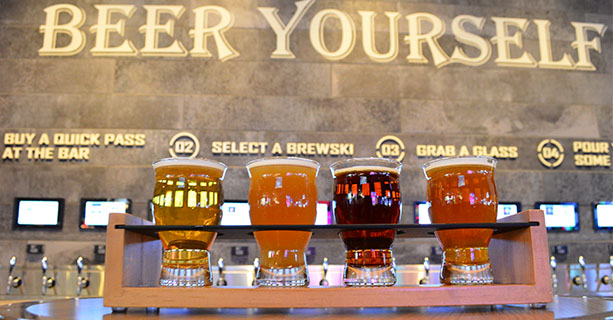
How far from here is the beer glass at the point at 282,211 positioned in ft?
3.19

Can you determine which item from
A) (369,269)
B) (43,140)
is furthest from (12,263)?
(369,269)

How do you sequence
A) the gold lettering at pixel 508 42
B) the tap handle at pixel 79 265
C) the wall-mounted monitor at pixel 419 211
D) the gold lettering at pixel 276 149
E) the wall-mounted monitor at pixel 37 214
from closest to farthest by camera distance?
the tap handle at pixel 79 265 → the wall-mounted monitor at pixel 37 214 → the wall-mounted monitor at pixel 419 211 → the gold lettering at pixel 276 149 → the gold lettering at pixel 508 42

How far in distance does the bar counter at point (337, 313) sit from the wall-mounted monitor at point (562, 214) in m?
4.15

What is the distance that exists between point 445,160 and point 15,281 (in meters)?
4.23

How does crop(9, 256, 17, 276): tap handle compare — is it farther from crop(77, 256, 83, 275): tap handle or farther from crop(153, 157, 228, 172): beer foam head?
crop(153, 157, 228, 172): beer foam head

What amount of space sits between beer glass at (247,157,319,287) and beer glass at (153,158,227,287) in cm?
8

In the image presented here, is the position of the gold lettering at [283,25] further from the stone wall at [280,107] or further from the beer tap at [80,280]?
the beer tap at [80,280]

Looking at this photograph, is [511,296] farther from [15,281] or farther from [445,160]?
[15,281]

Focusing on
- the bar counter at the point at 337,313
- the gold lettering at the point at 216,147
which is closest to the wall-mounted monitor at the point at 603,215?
the gold lettering at the point at 216,147

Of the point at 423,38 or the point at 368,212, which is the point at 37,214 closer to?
the point at 423,38

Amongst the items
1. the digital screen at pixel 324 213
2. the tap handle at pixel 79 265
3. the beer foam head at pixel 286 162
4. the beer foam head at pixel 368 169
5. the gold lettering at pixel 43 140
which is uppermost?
the gold lettering at pixel 43 140

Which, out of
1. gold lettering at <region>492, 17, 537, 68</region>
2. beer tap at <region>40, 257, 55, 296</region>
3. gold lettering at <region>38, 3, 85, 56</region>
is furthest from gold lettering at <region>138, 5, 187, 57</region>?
gold lettering at <region>492, 17, 537, 68</region>

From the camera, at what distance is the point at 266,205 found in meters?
1.03

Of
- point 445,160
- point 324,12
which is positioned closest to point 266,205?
point 445,160
